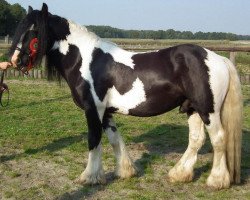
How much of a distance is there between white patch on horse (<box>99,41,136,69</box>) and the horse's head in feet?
2.38

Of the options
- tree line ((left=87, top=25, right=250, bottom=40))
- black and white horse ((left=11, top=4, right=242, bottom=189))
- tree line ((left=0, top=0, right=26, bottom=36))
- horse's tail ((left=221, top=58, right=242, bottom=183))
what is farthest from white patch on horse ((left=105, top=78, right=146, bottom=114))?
tree line ((left=87, top=25, right=250, bottom=40))

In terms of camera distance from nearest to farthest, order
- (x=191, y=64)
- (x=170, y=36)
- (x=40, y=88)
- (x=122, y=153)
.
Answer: (x=191, y=64) → (x=122, y=153) → (x=40, y=88) → (x=170, y=36)

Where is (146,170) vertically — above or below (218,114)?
below

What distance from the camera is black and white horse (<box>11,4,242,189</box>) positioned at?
14.1 feet

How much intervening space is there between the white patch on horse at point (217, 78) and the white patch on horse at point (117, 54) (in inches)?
36.4

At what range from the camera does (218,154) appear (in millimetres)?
4445

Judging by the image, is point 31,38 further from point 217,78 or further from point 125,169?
point 217,78

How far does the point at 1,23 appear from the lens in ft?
170

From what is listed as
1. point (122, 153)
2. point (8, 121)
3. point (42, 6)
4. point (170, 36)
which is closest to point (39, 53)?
point (42, 6)

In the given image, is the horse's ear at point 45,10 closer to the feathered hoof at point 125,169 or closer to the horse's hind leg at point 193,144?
the feathered hoof at point 125,169

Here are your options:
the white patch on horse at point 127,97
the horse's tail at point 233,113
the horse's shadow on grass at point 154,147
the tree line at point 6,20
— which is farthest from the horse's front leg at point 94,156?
the tree line at point 6,20

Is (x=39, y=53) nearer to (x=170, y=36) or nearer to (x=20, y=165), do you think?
(x=20, y=165)

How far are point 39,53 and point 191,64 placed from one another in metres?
1.84

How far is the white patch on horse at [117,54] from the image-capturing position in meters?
4.51
